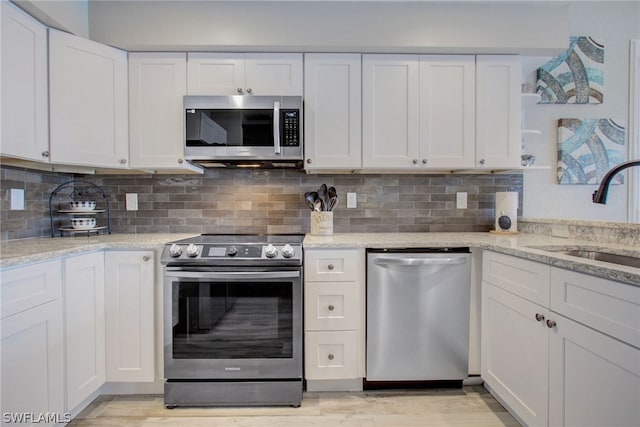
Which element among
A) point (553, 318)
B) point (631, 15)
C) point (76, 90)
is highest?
point (631, 15)

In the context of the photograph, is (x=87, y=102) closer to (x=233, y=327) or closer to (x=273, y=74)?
(x=273, y=74)

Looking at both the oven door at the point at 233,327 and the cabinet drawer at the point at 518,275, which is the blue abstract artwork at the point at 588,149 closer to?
the cabinet drawer at the point at 518,275

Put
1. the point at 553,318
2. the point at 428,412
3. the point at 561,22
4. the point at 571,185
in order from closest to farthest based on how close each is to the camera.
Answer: the point at 553,318
the point at 428,412
the point at 561,22
the point at 571,185

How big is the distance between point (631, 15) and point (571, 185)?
1432 millimetres

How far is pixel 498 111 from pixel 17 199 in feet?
10.4

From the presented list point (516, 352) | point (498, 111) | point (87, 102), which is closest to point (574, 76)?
point (498, 111)

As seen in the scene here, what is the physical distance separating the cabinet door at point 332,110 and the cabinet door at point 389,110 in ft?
0.20

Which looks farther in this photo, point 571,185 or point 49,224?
point 571,185

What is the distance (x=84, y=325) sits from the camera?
1623 mm

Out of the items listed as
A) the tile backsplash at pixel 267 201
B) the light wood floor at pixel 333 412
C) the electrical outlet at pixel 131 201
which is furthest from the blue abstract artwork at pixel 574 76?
the electrical outlet at pixel 131 201

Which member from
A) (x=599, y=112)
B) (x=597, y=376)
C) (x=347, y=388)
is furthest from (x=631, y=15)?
(x=347, y=388)

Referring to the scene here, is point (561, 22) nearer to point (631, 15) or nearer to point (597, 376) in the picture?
point (631, 15)

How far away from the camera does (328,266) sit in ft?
5.95

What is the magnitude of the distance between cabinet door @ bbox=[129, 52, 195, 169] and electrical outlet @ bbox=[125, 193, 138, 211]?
0.41 m
